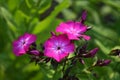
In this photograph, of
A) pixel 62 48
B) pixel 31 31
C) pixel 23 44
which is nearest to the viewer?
pixel 62 48

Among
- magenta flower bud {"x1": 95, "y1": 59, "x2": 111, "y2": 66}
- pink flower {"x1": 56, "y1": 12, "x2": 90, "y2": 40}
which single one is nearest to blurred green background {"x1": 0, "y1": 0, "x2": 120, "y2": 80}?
magenta flower bud {"x1": 95, "y1": 59, "x2": 111, "y2": 66}

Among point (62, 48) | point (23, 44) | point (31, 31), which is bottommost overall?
point (62, 48)

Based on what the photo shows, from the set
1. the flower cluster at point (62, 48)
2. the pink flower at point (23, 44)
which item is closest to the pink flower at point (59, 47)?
the flower cluster at point (62, 48)

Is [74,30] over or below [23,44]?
below

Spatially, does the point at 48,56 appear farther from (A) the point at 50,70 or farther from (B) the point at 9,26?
(B) the point at 9,26

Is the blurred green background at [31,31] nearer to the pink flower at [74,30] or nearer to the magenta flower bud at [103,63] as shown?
the magenta flower bud at [103,63]

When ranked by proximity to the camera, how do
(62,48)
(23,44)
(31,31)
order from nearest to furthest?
1. (62,48)
2. (23,44)
3. (31,31)

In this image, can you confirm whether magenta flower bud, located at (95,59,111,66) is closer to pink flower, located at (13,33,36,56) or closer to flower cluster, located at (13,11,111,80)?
flower cluster, located at (13,11,111,80)

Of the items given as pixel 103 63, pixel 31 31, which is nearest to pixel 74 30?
pixel 103 63

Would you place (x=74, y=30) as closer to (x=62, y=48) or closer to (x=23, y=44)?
(x=62, y=48)

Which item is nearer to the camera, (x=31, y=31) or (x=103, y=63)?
(x=103, y=63)
